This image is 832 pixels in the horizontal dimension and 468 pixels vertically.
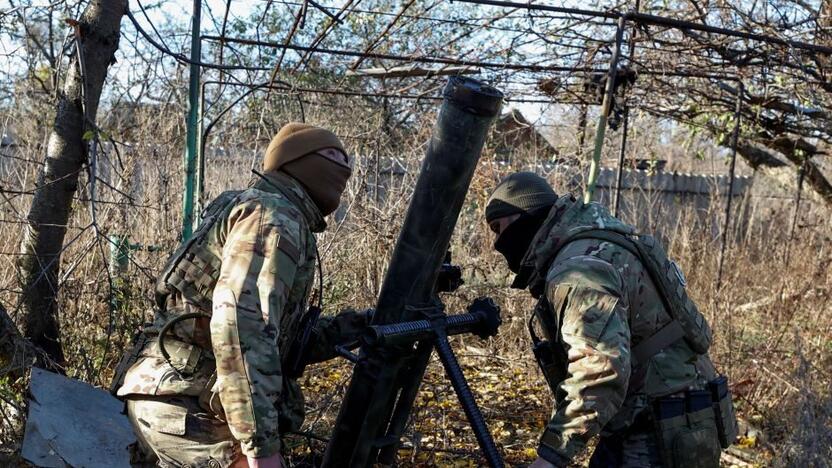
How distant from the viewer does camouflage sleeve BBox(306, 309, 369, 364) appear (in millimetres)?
3131

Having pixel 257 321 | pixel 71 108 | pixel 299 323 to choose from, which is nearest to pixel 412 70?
pixel 71 108

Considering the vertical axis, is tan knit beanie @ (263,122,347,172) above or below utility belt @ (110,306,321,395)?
above

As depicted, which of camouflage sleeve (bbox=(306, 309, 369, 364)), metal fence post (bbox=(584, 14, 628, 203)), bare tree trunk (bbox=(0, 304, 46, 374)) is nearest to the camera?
camouflage sleeve (bbox=(306, 309, 369, 364))

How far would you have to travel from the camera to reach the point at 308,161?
2891mm

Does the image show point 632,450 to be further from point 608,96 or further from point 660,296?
point 608,96

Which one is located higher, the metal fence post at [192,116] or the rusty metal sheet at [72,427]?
the metal fence post at [192,116]

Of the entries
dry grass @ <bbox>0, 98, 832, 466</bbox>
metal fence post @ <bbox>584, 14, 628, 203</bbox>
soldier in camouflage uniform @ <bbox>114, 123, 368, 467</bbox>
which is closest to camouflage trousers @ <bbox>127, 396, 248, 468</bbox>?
soldier in camouflage uniform @ <bbox>114, 123, 368, 467</bbox>

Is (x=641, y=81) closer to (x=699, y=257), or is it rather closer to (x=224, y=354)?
(x=699, y=257)

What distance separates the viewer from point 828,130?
8.02 meters

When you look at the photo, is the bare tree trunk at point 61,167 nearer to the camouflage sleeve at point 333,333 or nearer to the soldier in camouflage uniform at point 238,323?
the soldier in camouflage uniform at point 238,323

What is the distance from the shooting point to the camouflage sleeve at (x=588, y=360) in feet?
8.20

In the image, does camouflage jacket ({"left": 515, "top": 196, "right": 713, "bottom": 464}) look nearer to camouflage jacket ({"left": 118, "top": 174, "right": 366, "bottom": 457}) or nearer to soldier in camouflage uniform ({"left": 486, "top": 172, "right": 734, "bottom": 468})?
soldier in camouflage uniform ({"left": 486, "top": 172, "right": 734, "bottom": 468})

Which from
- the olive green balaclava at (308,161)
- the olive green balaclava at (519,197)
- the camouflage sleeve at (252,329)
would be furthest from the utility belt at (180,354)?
the olive green balaclava at (519,197)

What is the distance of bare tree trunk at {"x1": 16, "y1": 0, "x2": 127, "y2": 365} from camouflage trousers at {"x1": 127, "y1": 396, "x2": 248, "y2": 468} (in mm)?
1744
